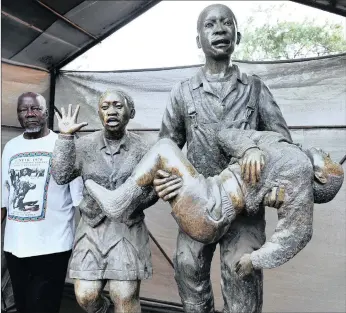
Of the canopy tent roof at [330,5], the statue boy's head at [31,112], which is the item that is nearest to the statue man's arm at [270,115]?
the statue boy's head at [31,112]

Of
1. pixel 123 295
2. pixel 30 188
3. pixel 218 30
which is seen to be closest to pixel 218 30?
pixel 218 30

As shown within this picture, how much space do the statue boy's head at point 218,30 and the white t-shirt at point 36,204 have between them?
1.16 m

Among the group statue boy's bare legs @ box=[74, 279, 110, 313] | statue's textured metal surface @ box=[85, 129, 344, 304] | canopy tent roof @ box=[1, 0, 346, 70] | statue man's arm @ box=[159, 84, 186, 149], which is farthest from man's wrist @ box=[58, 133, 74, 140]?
canopy tent roof @ box=[1, 0, 346, 70]

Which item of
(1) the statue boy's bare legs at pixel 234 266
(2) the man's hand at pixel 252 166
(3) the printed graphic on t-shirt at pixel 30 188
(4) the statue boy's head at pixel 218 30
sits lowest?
(1) the statue boy's bare legs at pixel 234 266

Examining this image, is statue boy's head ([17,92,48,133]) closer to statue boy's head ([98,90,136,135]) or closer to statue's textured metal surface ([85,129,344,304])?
statue boy's head ([98,90,136,135])

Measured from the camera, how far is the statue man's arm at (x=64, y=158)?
75.9 inches

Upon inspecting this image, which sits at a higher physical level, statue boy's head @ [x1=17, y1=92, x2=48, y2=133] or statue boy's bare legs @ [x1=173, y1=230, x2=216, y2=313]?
statue boy's head @ [x1=17, y1=92, x2=48, y2=133]

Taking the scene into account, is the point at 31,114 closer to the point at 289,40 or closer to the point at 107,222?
the point at 107,222

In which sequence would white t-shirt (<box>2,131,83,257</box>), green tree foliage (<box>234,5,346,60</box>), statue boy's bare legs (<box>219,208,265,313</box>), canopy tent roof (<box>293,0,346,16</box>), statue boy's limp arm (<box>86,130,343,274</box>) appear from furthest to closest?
green tree foliage (<box>234,5,346,60</box>) < canopy tent roof (<box>293,0,346,16</box>) < white t-shirt (<box>2,131,83,257</box>) < statue boy's bare legs (<box>219,208,265,313</box>) < statue boy's limp arm (<box>86,130,343,274</box>)

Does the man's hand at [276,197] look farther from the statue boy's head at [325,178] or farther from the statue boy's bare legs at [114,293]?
the statue boy's bare legs at [114,293]

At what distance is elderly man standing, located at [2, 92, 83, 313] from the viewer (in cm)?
253

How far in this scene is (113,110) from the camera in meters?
1.96

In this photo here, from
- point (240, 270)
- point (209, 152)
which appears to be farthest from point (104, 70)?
point (240, 270)

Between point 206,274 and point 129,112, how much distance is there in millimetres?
794
